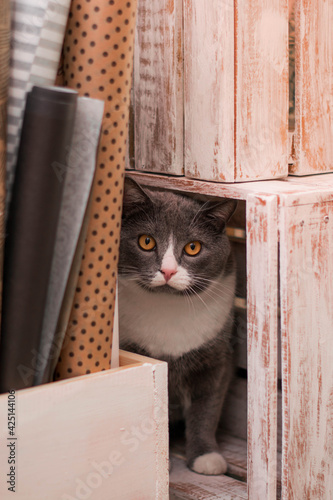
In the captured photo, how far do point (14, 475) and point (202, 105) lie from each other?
0.56 m

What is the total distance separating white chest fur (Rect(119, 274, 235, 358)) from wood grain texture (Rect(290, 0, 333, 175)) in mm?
321

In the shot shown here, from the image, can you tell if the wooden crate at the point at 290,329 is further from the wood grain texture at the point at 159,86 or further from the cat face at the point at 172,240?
the cat face at the point at 172,240

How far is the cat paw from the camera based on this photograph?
42.3 inches

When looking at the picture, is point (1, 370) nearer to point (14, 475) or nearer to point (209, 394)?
point (14, 475)

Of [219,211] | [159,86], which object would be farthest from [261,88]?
[219,211]

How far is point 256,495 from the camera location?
854mm

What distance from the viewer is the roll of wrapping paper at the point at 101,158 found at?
0.53 m

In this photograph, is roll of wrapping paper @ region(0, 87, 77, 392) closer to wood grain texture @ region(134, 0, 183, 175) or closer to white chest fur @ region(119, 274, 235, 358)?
wood grain texture @ region(134, 0, 183, 175)

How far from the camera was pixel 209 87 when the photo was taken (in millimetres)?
852

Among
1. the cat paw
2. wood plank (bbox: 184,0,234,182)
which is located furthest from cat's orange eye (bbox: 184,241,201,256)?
the cat paw

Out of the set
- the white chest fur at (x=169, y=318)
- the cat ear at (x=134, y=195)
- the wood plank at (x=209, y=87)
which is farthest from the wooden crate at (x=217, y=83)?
the white chest fur at (x=169, y=318)

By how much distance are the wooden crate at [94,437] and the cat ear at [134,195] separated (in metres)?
0.45

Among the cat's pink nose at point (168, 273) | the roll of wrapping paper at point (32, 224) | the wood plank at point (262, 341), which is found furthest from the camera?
the cat's pink nose at point (168, 273)

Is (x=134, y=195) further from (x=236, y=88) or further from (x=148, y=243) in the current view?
(x=236, y=88)
